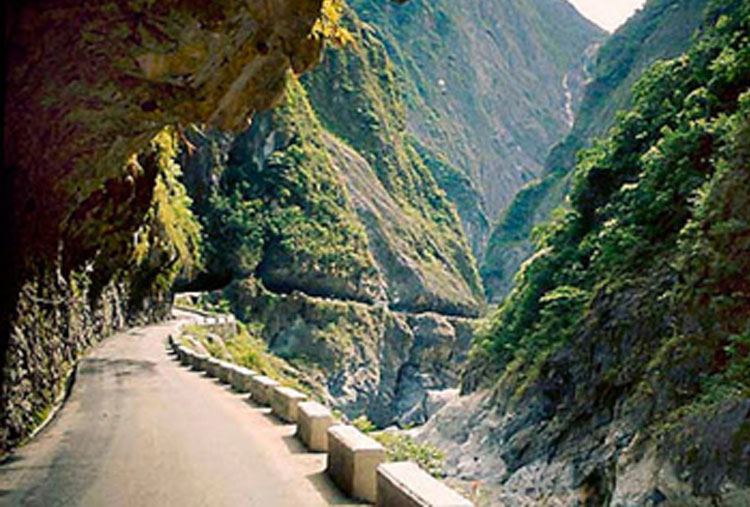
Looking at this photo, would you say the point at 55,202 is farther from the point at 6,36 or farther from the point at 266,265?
the point at 266,265

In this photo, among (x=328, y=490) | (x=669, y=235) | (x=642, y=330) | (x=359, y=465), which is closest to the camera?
(x=359, y=465)

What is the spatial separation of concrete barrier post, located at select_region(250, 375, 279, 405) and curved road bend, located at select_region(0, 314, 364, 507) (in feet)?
1.16

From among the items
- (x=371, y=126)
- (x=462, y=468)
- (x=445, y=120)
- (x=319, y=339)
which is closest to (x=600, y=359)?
(x=462, y=468)

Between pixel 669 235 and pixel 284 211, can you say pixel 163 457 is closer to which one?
pixel 669 235

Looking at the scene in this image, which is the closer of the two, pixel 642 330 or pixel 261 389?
pixel 261 389

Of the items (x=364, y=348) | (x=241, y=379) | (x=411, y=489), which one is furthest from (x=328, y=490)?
(x=364, y=348)

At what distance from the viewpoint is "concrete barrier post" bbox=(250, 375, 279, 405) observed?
1664 centimetres

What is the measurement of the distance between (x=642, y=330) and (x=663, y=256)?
3.08m

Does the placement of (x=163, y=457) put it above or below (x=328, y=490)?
below

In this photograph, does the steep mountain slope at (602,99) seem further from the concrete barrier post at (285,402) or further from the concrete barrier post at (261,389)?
the concrete barrier post at (285,402)

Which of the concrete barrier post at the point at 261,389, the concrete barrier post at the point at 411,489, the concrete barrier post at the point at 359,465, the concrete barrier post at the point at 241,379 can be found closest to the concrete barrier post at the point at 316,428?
the concrete barrier post at the point at 359,465

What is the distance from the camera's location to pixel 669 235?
2631cm

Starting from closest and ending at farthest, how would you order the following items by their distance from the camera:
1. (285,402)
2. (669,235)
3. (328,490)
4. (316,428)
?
(328,490), (316,428), (285,402), (669,235)

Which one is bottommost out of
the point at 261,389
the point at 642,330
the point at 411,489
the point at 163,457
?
the point at 261,389
